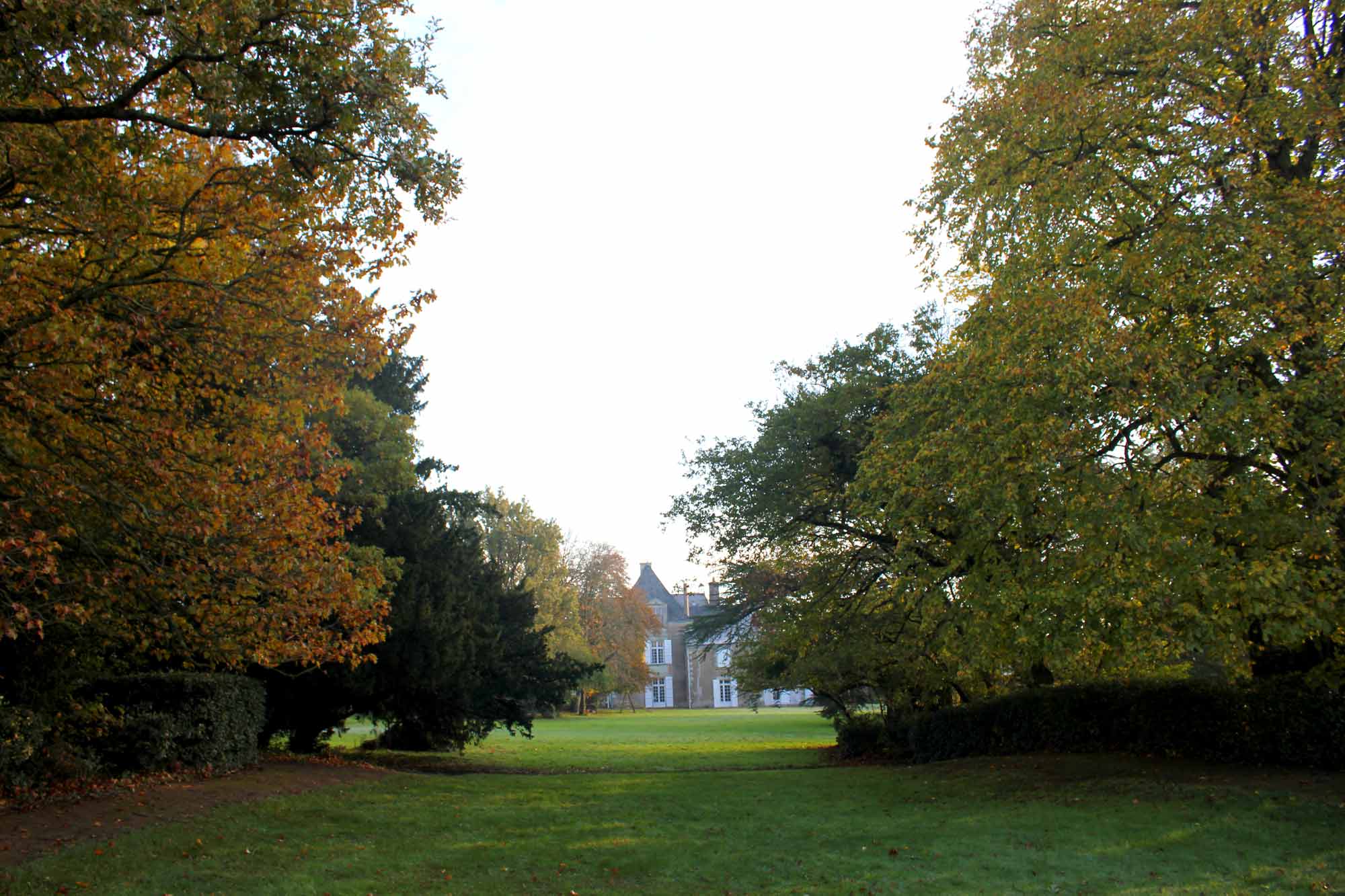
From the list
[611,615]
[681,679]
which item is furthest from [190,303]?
[681,679]

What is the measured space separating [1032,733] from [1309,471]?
31.7 ft

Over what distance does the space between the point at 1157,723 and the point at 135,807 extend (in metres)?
15.9

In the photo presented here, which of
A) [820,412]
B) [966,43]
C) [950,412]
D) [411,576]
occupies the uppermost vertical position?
[966,43]

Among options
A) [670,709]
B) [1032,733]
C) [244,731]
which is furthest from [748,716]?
[244,731]

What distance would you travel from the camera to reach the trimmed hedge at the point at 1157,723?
1350 cm

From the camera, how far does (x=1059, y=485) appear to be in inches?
496

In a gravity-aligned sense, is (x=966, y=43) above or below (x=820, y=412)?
above

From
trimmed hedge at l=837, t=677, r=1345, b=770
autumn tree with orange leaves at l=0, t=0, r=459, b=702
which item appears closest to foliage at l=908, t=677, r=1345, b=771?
trimmed hedge at l=837, t=677, r=1345, b=770

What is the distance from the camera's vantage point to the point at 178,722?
15.5 meters

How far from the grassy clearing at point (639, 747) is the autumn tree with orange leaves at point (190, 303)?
13.4 m

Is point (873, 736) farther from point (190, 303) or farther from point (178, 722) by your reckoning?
point (190, 303)

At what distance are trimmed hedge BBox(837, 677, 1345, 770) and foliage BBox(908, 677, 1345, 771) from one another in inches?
0.6

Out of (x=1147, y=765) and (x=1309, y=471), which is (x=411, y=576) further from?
(x=1309, y=471)

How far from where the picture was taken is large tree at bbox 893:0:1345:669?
11359mm
